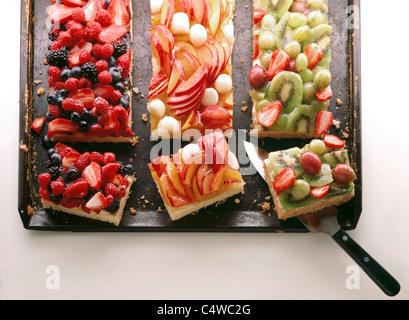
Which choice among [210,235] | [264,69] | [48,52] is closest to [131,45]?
[48,52]

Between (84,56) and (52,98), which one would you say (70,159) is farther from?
(84,56)

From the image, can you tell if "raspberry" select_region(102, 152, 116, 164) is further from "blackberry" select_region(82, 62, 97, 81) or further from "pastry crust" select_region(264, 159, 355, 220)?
"pastry crust" select_region(264, 159, 355, 220)

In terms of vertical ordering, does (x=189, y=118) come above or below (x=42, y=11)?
below

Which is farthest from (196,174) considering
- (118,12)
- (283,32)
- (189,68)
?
(118,12)

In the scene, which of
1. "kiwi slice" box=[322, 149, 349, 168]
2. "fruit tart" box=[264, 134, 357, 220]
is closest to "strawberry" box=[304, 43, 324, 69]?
"fruit tart" box=[264, 134, 357, 220]

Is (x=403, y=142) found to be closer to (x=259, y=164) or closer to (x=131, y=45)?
(x=259, y=164)

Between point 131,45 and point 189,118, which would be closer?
point 189,118

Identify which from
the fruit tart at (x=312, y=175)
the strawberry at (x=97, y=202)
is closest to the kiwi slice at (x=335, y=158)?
the fruit tart at (x=312, y=175)
